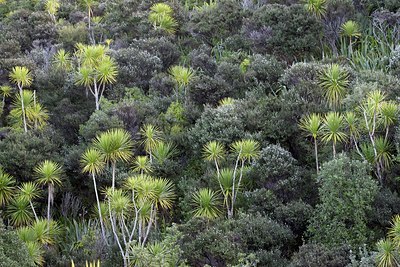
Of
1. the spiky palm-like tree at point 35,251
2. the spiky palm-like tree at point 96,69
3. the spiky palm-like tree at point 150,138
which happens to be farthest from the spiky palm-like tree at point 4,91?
the spiky palm-like tree at point 35,251

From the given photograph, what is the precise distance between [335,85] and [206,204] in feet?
16.2

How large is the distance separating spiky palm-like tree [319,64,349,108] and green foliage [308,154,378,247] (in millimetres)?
3648

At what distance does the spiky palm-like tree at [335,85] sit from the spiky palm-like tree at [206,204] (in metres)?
4.39

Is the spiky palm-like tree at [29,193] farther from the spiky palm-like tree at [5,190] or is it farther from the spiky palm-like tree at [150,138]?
the spiky palm-like tree at [150,138]

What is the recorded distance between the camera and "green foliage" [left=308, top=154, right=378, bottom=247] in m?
14.4

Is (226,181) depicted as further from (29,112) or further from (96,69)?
(29,112)

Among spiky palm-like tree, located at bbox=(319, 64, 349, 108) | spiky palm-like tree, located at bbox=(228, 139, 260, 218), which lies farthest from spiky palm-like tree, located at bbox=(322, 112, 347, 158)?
spiky palm-like tree, located at bbox=(319, 64, 349, 108)

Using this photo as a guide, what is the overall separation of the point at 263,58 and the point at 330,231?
31.1 feet

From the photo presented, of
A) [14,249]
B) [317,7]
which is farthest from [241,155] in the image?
[317,7]

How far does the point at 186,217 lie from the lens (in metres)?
16.7

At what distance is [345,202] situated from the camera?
14.6 m

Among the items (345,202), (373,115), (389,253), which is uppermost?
(373,115)

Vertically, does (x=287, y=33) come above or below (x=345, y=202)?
above

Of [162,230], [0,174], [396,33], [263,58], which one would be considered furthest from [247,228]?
[396,33]
